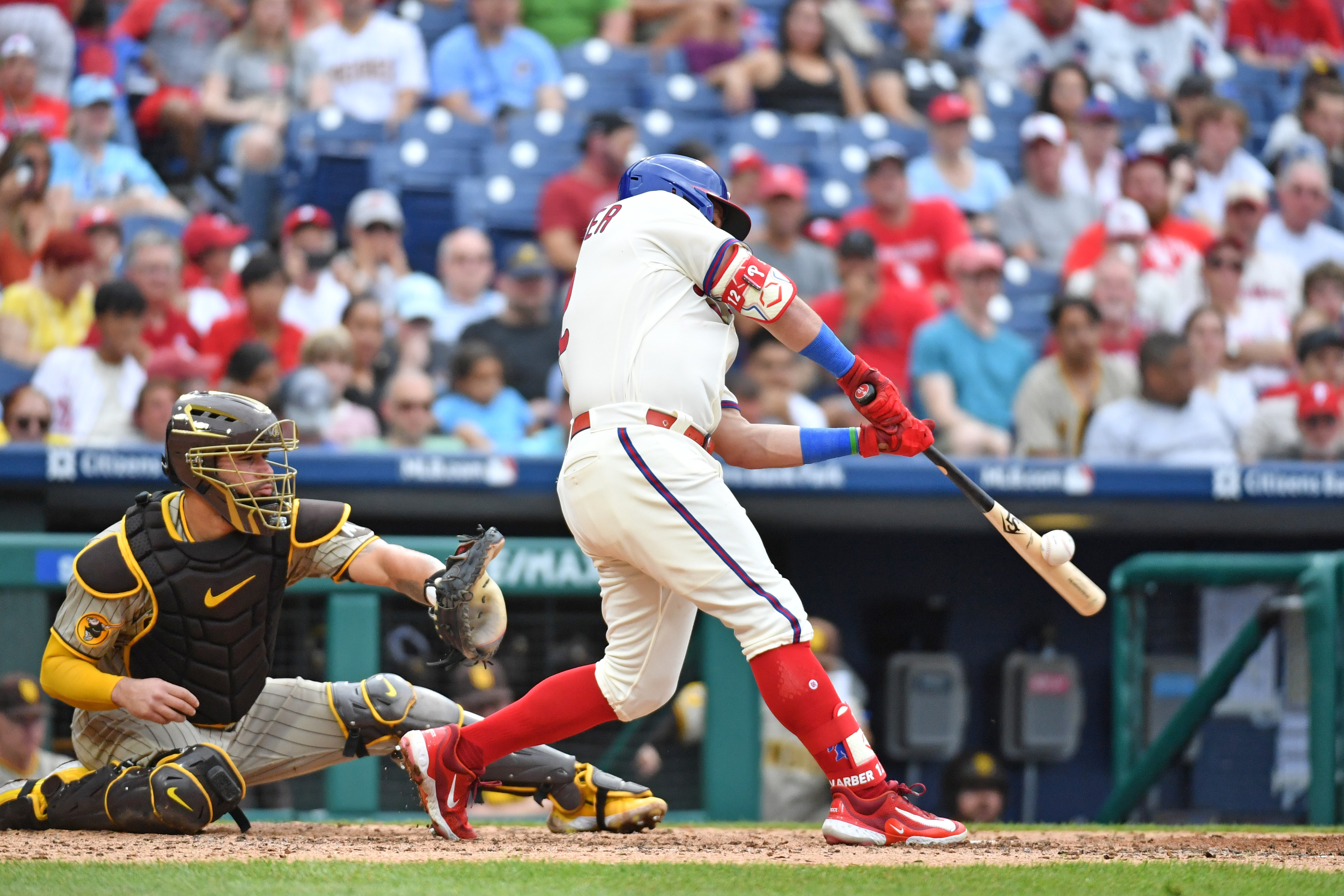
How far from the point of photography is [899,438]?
3.58 metres

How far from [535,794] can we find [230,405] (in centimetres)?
119

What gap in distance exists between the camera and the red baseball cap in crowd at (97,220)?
735 cm

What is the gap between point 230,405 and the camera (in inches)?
146

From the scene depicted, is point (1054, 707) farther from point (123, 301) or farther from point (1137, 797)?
point (123, 301)

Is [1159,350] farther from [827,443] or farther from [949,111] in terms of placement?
[827,443]

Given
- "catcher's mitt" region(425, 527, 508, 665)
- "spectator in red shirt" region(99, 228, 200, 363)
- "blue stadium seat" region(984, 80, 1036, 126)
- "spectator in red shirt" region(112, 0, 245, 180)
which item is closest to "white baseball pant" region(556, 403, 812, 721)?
"catcher's mitt" region(425, 527, 508, 665)

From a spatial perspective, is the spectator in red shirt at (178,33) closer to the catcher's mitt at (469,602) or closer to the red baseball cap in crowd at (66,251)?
the red baseball cap in crowd at (66,251)

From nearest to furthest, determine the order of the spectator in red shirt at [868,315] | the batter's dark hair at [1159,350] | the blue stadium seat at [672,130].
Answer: the batter's dark hair at [1159,350], the spectator in red shirt at [868,315], the blue stadium seat at [672,130]

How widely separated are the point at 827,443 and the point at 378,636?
1.75 meters

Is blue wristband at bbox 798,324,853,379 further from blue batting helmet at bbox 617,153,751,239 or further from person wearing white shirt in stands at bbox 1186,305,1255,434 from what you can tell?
person wearing white shirt in stands at bbox 1186,305,1255,434

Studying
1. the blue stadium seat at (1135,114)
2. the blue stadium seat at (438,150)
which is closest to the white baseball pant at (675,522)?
the blue stadium seat at (438,150)

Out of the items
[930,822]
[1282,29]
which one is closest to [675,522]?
[930,822]

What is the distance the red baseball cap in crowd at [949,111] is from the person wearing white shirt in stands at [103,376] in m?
4.29

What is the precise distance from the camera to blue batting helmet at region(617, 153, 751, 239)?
367 centimetres
